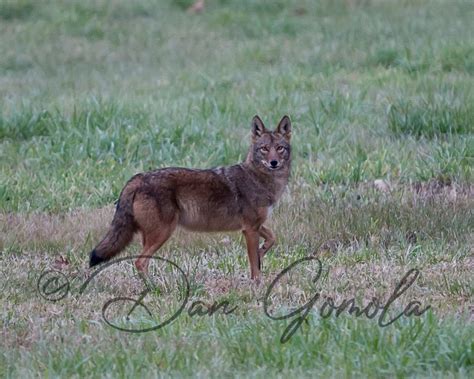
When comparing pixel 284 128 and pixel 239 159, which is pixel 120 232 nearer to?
pixel 284 128

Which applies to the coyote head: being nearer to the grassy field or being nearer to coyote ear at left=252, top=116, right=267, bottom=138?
coyote ear at left=252, top=116, right=267, bottom=138

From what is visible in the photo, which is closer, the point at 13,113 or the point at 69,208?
the point at 69,208

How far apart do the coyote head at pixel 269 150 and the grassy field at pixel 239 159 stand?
684mm

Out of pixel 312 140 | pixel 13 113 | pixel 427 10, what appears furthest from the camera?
pixel 427 10

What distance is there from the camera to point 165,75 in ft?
53.6

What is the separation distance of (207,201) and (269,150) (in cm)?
69

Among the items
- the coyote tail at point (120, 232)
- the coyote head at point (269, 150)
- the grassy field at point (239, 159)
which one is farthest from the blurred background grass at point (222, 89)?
the coyote tail at point (120, 232)

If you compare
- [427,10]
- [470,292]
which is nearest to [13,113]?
[470,292]

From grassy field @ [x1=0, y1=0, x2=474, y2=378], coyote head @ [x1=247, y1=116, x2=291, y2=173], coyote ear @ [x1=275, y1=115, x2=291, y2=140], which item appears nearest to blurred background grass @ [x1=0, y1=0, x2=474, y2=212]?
grassy field @ [x1=0, y1=0, x2=474, y2=378]

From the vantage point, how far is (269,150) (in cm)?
824

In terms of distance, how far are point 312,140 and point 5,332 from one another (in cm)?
605

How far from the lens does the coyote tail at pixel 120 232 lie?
→ 7.64 m

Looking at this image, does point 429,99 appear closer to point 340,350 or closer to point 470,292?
point 470,292

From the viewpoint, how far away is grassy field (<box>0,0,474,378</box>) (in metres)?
5.91
